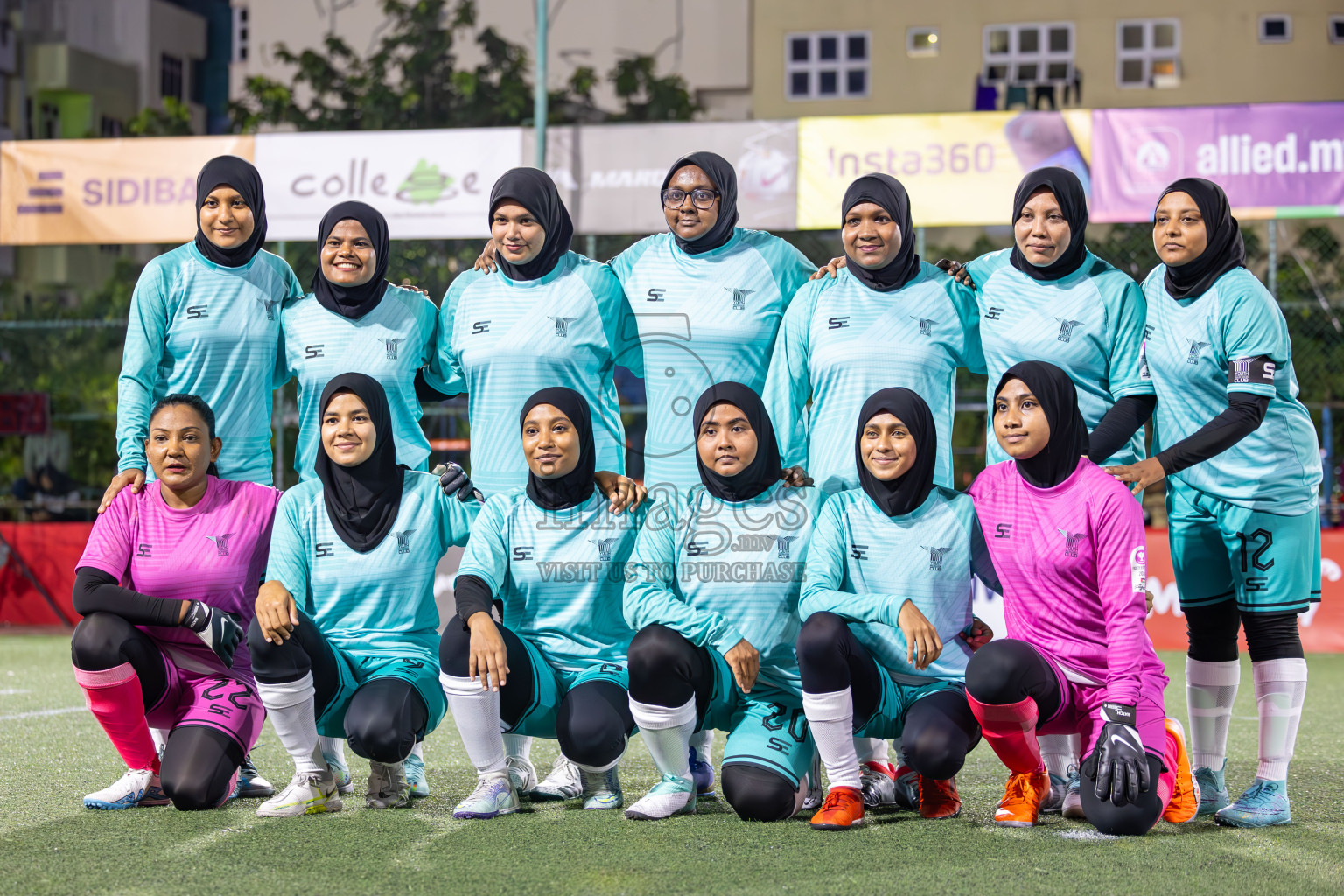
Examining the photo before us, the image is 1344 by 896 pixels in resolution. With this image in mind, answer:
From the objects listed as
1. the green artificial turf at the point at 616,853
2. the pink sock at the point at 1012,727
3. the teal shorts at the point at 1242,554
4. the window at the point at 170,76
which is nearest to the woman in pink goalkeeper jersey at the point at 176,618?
the green artificial turf at the point at 616,853

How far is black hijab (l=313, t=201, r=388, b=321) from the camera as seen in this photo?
15.3 ft

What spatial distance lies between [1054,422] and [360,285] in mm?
2309

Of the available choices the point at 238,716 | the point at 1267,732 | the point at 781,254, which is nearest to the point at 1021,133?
the point at 781,254

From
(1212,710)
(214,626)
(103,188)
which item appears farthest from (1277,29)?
(214,626)

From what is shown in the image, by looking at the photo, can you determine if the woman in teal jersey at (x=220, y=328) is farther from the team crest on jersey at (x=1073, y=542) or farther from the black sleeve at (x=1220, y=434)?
the black sleeve at (x=1220, y=434)

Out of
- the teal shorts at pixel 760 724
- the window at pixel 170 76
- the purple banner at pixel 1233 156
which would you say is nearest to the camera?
the teal shorts at pixel 760 724

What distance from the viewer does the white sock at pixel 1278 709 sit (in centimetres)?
404

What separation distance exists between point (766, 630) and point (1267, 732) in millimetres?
1495

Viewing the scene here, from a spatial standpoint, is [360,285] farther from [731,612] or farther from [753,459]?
[731,612]

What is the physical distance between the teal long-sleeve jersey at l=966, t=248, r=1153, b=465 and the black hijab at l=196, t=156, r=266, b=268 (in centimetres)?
256

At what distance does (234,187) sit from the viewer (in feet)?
15.6

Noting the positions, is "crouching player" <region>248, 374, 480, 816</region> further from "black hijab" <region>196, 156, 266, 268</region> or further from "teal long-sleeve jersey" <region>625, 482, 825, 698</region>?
"black hijab" <region>196, 156, 266, 268</region>

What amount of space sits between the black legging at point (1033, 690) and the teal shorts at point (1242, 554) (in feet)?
2.35

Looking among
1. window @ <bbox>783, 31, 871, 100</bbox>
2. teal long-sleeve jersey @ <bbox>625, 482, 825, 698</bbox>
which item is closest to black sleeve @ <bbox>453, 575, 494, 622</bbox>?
teal long-sleeve jersey @ <bbox>625, 482, 825, 698</bbox>
